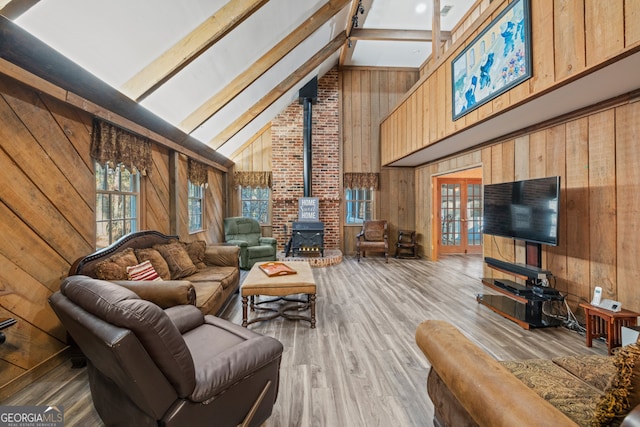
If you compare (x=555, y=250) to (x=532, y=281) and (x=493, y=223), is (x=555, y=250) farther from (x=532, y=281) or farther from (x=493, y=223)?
(x=493, y=223)

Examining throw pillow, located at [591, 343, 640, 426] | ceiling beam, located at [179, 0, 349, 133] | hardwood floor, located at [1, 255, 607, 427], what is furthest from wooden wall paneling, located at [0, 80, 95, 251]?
throw pillow, located at [591, 343, 640, 426]

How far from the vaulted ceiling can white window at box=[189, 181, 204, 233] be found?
0.98 metres

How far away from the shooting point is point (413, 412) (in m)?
1.59

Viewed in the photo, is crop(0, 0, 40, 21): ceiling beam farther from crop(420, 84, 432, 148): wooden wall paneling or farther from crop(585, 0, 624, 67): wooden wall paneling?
crop(420, 84, 432, 148): wooden wall paneling

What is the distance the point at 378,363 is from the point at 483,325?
1367mm

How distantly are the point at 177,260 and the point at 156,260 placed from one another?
12.7 inches

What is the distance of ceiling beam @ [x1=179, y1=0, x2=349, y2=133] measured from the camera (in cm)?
358

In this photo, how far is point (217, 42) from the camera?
2676mm

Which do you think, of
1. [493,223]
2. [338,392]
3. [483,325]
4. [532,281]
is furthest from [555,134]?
[338,392]

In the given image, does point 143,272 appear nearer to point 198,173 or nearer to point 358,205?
point 198,173

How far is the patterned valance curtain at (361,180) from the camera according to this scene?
22.0 feet

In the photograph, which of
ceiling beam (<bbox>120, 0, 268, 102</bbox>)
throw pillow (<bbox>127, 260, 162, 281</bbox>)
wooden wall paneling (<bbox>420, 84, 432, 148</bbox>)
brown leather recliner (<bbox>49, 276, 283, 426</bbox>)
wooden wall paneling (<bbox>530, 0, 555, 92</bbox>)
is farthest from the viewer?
wooden wall paneling (<bbox>420, 84, 432, 148</bbox>)

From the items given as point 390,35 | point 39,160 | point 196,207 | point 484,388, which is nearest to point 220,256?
point 39,160

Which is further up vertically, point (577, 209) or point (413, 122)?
point (413, 122)
